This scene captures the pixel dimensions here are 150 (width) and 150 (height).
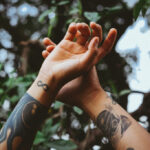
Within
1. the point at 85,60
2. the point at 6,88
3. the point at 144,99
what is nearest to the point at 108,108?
the point at 85,60

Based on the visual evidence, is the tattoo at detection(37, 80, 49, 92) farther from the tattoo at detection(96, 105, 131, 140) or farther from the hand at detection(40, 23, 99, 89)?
the tattoo at detection(96, 105, 131, 140)

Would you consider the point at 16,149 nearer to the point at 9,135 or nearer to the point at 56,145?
the point at 9,135

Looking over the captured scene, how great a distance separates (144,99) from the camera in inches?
52.4

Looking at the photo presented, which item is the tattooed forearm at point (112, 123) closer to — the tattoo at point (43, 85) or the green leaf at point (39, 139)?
the tattoo at point (43, 85)

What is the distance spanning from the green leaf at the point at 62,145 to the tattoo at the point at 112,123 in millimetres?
286

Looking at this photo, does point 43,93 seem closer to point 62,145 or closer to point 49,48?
point 49,48

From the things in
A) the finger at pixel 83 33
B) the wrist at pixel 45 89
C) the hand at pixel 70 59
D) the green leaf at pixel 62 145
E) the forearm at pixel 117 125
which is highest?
the finger at pixel 83 33

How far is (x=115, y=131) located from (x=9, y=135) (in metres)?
0.40

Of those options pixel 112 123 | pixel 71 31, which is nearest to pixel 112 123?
pixel 112 123

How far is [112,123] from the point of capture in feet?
2.72

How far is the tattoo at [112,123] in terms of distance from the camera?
0.80 meters

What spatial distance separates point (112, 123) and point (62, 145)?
376 millimetres

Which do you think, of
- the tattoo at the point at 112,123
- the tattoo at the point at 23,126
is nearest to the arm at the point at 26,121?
the tattoo at the point at 23,126

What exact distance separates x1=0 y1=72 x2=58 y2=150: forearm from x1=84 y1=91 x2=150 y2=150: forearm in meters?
0.23
